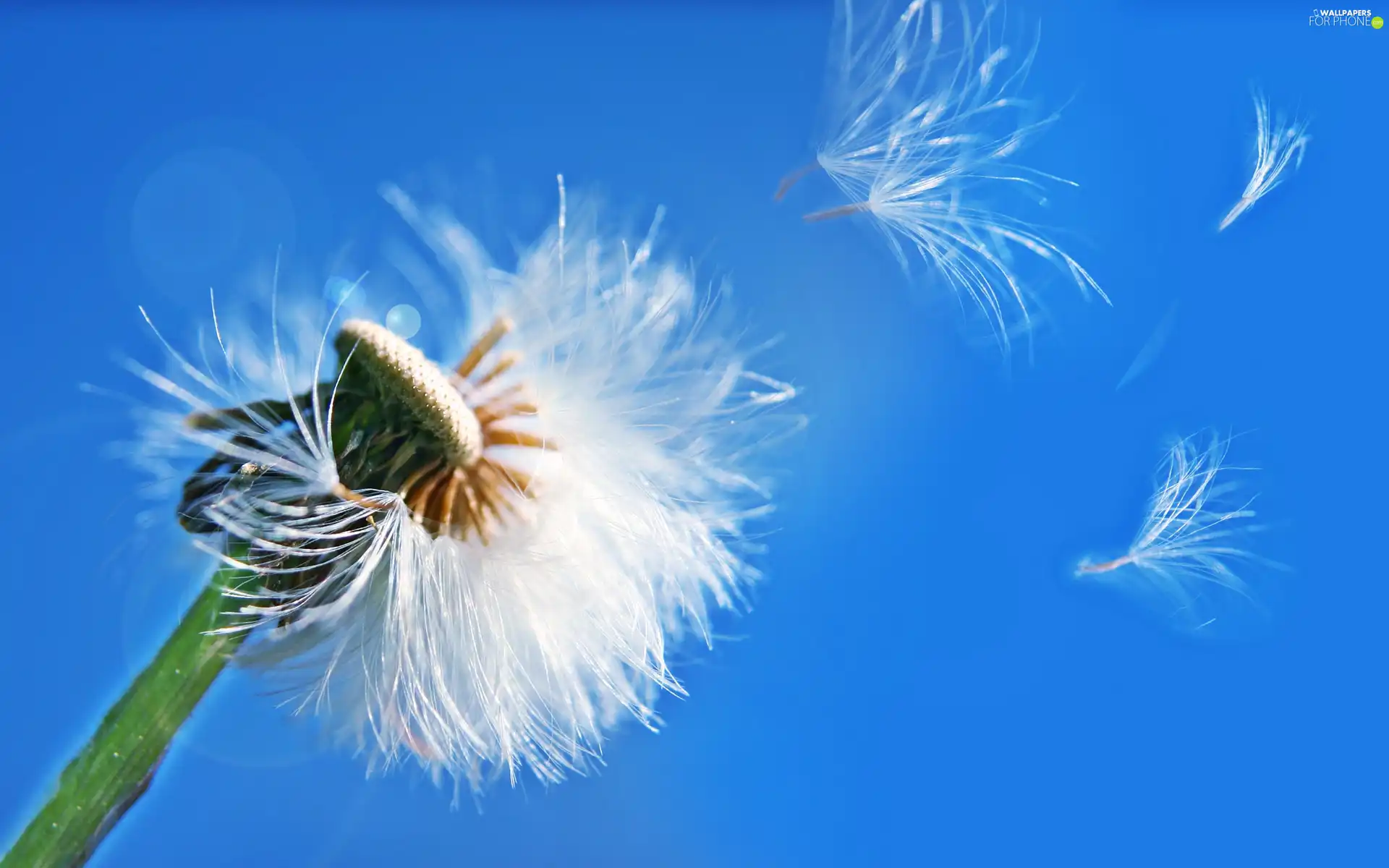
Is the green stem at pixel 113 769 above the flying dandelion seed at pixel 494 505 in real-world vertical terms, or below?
below

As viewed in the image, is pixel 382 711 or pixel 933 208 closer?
pixel 382 711

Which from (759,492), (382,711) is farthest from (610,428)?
(382,711)

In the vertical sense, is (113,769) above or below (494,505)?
below

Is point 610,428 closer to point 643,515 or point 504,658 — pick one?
point 643,515

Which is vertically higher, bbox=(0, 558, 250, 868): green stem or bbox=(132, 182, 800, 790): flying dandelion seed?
bbox=(132, 182, 800, 790): flying dandelion seed
